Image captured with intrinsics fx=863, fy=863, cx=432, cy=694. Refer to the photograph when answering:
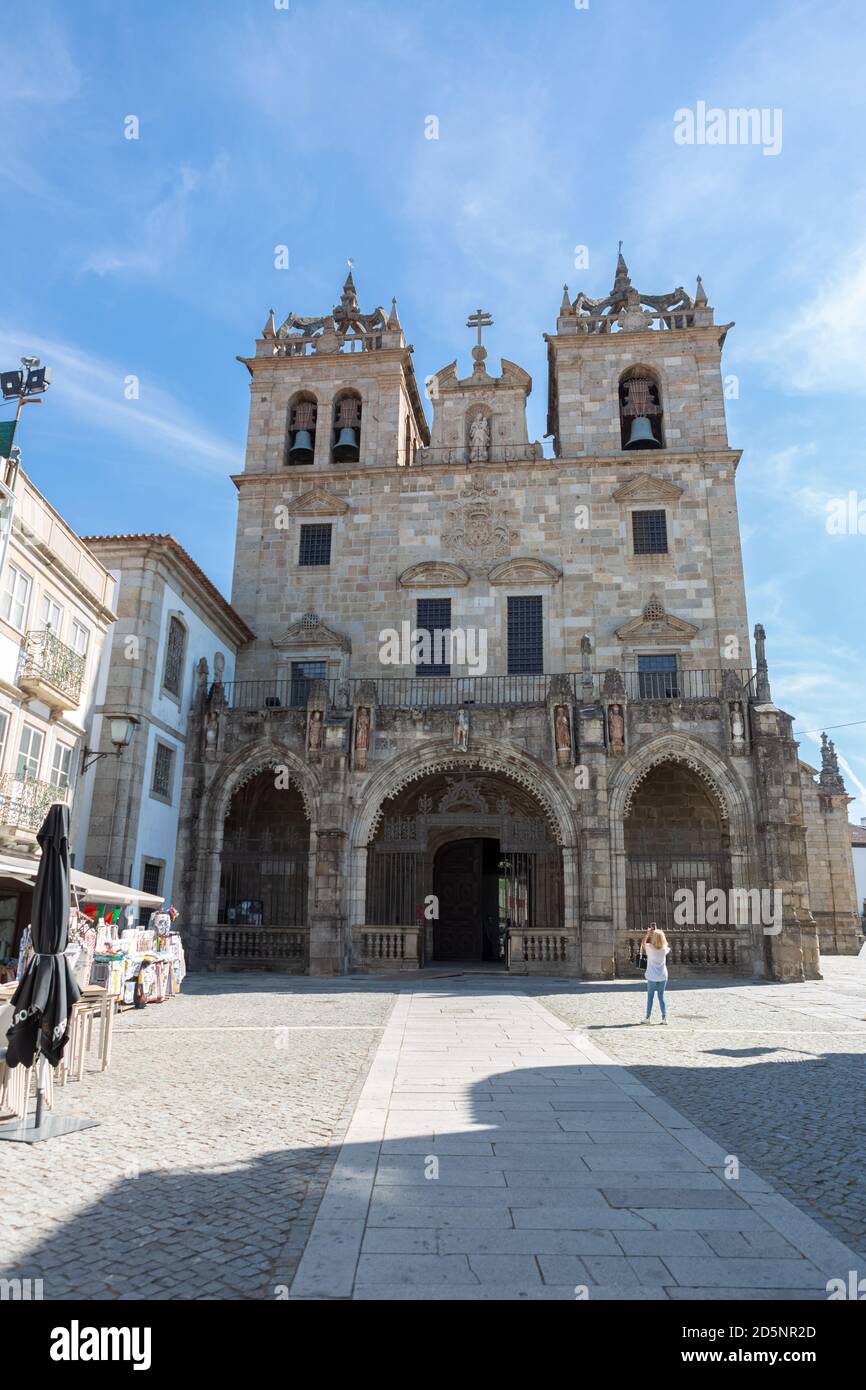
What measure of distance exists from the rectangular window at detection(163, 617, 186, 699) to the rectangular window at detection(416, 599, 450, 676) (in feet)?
23.3

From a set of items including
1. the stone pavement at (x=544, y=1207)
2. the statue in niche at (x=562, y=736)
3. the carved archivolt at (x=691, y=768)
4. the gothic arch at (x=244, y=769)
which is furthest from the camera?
the gothic arch at (x=244, y=769)

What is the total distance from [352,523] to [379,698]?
637cm

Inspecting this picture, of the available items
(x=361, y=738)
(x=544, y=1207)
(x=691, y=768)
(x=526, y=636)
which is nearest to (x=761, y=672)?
(x=691, y=768)

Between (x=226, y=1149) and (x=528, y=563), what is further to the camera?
(x=528, y=563)

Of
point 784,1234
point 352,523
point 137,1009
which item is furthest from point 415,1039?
point 352,523

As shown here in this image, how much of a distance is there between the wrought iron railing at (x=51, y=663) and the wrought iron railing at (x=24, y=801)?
194 centimetres

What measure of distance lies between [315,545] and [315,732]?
8.07 meters

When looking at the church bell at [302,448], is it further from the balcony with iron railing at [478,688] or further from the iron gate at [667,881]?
the iron gate at [667,881]

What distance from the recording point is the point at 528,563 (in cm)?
2669

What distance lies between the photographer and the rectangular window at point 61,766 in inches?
Result: 716

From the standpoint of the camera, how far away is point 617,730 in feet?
72.6

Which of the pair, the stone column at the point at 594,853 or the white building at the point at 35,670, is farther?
the stone column at the point at 594,853

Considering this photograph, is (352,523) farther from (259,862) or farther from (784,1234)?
(784,1234)

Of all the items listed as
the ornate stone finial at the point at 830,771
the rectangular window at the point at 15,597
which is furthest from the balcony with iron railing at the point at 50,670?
the ornate stone finial at the point at 830,771
